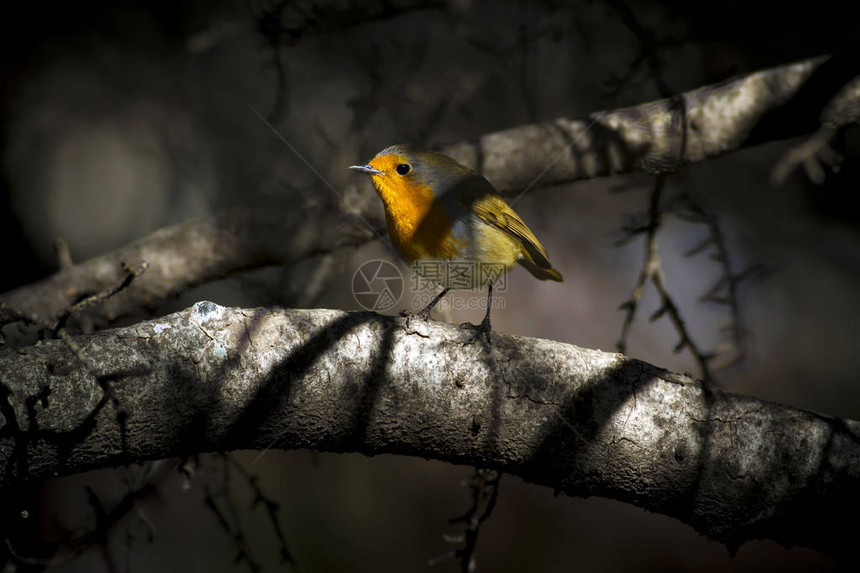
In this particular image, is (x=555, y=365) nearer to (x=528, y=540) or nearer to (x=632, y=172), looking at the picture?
(x=632, y=172)

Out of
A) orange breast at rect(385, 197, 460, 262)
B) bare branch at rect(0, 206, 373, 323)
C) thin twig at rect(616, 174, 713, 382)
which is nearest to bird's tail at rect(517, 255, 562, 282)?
thin twig at rect(616, 174, 713, 382)

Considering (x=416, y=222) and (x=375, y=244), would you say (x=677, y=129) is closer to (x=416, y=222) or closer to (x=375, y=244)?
(x=416, y=222)

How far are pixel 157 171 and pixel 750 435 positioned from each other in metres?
5.71

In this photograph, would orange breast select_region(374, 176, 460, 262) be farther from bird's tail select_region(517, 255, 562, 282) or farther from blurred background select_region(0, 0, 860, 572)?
blurred background select_region(0, 0, 860, 572)

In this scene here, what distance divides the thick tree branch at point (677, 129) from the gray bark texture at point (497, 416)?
4.46 ft

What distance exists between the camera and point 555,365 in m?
1.78

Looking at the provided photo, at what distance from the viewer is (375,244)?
4578 millimetres

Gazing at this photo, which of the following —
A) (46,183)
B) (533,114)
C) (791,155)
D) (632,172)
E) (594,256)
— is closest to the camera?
(791,155)

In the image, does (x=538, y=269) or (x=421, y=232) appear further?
(x=538, y=269)

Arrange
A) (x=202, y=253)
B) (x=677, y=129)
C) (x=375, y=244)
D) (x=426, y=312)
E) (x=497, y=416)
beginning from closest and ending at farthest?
(x=497, y=416), (x=426, y=312), (x=677, y=129), (x=202, y=253), (x=375, y=244)

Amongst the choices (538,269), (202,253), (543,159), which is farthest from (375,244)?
(538,269)

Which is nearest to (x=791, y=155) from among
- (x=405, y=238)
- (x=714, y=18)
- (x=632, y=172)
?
(x=405, y=238)

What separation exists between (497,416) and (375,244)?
9.75 ft

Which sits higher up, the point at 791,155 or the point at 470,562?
the point at 791,155
